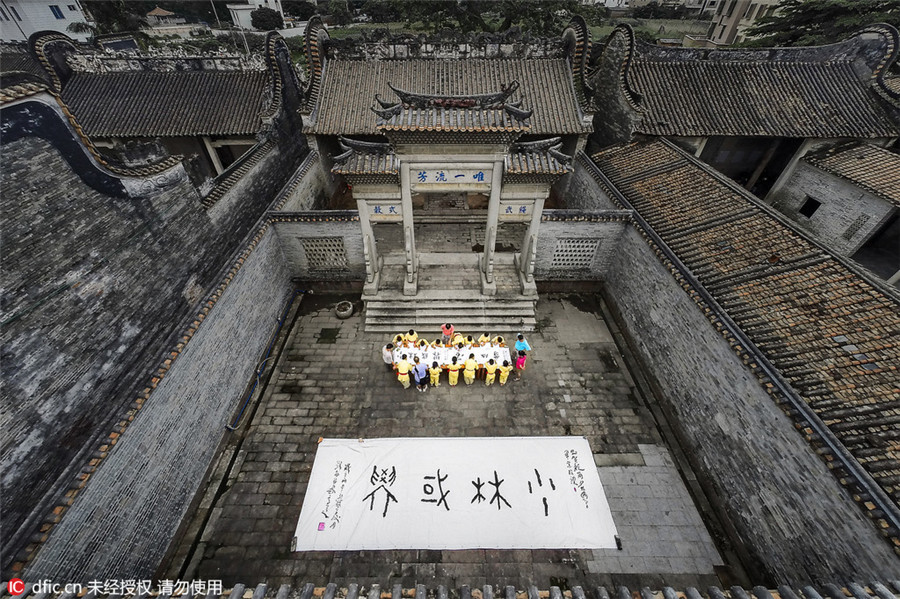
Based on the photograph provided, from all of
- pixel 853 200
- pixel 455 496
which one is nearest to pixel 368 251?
pixel 455 496

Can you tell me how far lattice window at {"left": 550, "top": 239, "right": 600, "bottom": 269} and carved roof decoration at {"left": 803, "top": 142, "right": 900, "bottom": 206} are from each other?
9.39 m

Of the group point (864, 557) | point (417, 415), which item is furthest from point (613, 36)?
point (864, 557)

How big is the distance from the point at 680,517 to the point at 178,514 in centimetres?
1070

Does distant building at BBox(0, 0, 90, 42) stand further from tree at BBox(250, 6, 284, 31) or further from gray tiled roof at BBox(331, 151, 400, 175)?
gray tiled roof at BBox(331, 151, 400, 175)

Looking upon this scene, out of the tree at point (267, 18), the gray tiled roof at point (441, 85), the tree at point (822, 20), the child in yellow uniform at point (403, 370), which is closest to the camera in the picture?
the child in yellow uniform at point (403, 370)

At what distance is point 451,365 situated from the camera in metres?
10.1

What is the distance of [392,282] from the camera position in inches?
517

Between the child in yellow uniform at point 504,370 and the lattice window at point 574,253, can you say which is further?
the lattice window at point 574,253

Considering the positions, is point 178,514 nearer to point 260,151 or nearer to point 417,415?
point 417,415

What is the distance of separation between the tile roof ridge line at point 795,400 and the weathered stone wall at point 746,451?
0.38 meters

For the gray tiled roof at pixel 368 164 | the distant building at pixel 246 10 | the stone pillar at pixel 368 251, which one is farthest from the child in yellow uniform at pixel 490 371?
the distant building at pixel 246 10

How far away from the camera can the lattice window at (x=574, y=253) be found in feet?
41.9

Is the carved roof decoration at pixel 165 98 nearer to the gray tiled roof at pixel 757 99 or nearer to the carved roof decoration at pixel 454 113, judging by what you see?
the carved roof decoration at pixel 454 113

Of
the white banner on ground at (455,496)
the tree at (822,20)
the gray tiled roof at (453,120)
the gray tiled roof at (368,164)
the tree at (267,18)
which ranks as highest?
the tree at (267,18)
